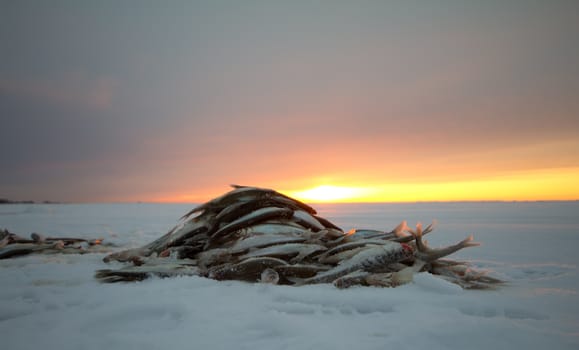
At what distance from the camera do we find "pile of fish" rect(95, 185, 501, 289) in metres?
2.59

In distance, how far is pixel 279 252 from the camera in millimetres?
2836

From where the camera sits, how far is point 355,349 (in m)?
1.40

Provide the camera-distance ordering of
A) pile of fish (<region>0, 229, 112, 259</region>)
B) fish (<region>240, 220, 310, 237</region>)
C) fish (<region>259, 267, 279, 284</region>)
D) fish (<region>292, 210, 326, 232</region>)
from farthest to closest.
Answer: pile of fish (<region>0, 229, 112, 259</region>) < fish (<region>292, 210, 326, 232</region>) < fish (<region>240, 220, 310, 237</region>) < fish (<region>259, 267, 279, 284</region>)

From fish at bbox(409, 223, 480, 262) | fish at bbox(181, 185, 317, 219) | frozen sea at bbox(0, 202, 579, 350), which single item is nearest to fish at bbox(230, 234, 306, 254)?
frozen sea at bbox(0, 202, 579, 350)

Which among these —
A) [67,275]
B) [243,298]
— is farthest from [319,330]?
[67,275]

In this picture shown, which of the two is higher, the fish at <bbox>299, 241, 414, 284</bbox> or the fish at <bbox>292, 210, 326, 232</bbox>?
the fish at <bbox>292, 210, 326, 232</bbox>

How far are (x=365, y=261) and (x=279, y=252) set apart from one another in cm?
76

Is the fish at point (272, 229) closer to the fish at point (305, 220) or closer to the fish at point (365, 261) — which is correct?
the fish at point (305, 220)

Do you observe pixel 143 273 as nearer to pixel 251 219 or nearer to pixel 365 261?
pixel 251 219

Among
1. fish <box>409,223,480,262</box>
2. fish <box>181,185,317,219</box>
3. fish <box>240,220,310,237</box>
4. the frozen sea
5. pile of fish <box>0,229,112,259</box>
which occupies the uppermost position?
fish <box>181,185,317,219</box>

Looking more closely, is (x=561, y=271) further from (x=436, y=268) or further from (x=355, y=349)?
(x=355, y=349)

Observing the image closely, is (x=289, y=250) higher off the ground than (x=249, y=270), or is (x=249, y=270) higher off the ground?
(x=289, y=250)

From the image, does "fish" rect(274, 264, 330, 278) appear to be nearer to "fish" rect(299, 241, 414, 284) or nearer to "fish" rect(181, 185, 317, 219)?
"fish" rect(299, 241, 414, 284)

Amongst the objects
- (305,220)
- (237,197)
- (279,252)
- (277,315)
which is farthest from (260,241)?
Answer: (277,315)
